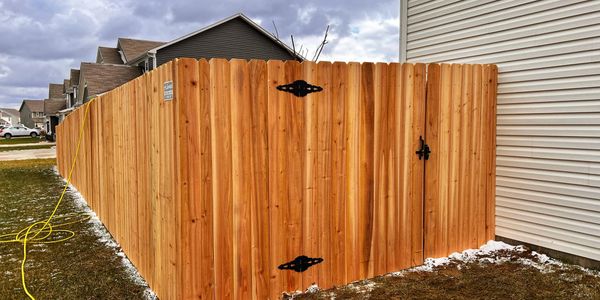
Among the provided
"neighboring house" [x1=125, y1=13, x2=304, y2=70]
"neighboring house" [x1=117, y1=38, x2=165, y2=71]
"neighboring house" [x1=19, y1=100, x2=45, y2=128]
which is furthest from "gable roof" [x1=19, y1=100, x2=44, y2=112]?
"neighboring house" [x1=125, y1=13, x2=304, y2=70]

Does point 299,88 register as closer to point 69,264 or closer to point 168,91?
point 168,91

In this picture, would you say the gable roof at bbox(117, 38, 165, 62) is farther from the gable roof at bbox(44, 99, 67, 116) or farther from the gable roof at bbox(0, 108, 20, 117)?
the gable roof at bbox(0, 108, 20, 117)

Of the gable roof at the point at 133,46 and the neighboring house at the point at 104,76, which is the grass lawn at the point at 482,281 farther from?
the gable roof at the point at 133,46

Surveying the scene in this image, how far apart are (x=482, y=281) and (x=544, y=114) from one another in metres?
1.87

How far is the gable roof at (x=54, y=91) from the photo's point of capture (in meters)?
56.1

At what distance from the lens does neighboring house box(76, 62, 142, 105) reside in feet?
85.3

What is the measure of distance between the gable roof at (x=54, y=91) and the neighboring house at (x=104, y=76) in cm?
3286

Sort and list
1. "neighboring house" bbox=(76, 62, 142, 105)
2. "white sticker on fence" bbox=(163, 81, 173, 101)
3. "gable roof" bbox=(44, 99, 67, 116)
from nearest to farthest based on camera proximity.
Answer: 1. "white sticker on fence" bbox=(163, 81, 173, 101)
2. "neighboring house" bbox=(76, 62, 142, 105)
3. "gable roof" bbox=(44, 99, 67, 116)

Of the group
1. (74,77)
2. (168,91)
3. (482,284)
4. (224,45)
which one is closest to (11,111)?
(74,77)

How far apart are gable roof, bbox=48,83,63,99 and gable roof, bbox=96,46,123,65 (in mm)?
27759

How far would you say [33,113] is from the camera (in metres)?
73.8

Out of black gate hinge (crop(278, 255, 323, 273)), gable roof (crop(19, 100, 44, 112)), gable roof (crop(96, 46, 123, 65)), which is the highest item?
gable roof (crop(96, 46, 123, 65))

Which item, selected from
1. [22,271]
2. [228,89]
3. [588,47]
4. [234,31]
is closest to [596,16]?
[588,47]

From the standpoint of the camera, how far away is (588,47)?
13.2 feet
